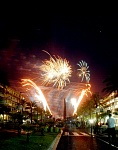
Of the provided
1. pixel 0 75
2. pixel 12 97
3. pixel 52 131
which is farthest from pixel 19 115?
pixel 12 97

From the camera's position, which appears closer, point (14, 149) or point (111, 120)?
point (14, 149)

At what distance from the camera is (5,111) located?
48.9 metres

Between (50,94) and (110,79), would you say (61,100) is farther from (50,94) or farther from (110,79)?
(110,79)

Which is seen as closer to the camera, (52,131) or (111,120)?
(111,120)

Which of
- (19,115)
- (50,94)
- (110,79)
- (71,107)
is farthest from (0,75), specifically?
(71,107)

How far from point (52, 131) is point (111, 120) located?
1080 inches

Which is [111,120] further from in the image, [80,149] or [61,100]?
[61,100]

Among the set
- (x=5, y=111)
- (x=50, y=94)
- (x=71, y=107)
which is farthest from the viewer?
(x=71, y=107)

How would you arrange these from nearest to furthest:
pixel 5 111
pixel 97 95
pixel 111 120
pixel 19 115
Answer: pixel 111 120 < pixel 19 115 < pixel 5 111 < pixel 97 95

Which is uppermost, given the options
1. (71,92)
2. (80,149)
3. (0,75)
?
(71,92)

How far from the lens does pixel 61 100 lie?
5994 inches

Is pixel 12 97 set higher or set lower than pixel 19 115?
higher

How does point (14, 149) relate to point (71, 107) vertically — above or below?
below

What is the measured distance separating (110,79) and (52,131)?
13.3m
